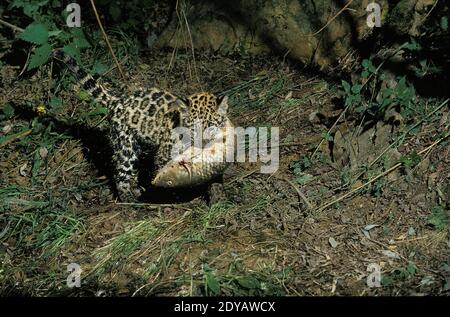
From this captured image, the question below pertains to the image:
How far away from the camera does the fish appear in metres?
5.74

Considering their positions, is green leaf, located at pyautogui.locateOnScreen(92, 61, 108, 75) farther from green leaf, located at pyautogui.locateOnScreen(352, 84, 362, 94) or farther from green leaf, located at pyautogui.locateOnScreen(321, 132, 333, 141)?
green leaf, located at pyautogui.locateOnScreen(352, 84, 362, 94)

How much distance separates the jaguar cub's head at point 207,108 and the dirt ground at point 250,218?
82 cm

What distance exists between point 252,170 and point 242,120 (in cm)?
94

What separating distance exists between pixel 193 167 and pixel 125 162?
1.13 m

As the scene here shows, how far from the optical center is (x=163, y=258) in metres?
5.41

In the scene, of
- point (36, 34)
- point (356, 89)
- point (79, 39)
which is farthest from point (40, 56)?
point (356, 89)

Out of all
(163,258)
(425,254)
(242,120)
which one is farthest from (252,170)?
(425,254)

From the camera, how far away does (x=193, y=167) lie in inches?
226

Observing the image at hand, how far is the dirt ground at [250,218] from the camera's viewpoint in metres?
5.15

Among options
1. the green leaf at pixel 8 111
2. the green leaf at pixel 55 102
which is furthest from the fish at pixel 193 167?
the green leaf at pixel 8 111

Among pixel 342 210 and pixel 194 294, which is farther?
pixel 342 210

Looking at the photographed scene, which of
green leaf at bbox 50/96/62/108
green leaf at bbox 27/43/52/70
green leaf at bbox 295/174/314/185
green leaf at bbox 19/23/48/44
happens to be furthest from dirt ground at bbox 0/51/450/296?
green leaf at bbox 19/23/48/44

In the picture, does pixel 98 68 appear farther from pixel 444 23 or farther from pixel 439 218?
pixel 439 218
